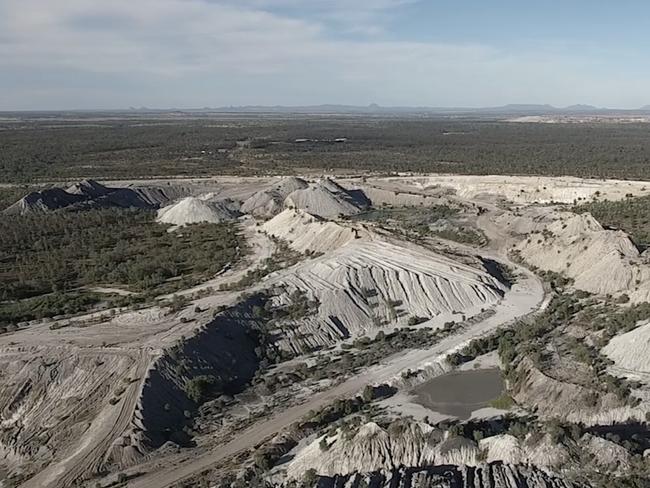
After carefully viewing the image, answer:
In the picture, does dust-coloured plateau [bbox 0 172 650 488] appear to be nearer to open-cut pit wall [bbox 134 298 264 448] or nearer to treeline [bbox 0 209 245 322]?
open-cut pit wall [bbox 134 298 264 448]

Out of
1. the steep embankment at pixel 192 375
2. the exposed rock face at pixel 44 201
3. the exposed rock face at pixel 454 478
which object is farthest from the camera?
the exposed rock face at pixel 44 201

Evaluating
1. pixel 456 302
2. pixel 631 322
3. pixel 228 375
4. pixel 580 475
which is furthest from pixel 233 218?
pixel 580 475

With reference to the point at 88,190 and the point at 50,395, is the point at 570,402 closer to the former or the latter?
the point at 50,395

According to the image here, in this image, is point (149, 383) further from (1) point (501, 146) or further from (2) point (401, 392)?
(1) point (501, 146)

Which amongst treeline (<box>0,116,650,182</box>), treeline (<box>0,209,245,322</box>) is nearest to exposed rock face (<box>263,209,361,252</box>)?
treeline (<box>0,209,245,322</box>)

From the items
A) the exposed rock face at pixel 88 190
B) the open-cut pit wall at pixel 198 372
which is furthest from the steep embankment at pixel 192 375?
the exposed rock face at pixel 88 190

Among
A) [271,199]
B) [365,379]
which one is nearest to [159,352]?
[365,379]

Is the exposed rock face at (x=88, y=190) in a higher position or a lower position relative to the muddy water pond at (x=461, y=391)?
higher

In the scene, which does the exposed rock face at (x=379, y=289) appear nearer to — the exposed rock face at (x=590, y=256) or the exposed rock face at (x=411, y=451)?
the exposed rock face at (x=590, y=256)
